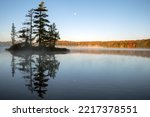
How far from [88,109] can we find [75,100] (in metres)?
0.76

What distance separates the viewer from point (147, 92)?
30.1ft

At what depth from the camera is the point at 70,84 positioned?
35.1 ft

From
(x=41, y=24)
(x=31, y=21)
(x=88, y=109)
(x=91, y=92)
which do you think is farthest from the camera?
(x=31, y=21)

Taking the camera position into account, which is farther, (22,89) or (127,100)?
(22,89)

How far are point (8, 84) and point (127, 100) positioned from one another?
5597mm

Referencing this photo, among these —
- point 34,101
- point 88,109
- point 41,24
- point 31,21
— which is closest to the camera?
point 88,109

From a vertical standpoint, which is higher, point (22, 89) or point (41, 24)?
point (41, 24)

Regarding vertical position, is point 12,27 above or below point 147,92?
above

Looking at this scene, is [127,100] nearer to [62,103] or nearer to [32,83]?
[62,103]

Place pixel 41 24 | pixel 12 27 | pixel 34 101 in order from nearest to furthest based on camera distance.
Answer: pixel 34 101, pixel 41 24, pixel 12 27

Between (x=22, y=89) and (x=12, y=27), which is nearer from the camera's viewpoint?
(x=22, y=89)

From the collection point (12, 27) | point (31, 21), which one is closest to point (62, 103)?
point (31, 21)

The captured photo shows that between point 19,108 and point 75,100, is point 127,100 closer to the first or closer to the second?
point 75,100

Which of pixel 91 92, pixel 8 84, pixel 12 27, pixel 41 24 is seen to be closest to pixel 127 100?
pixel 91 92
